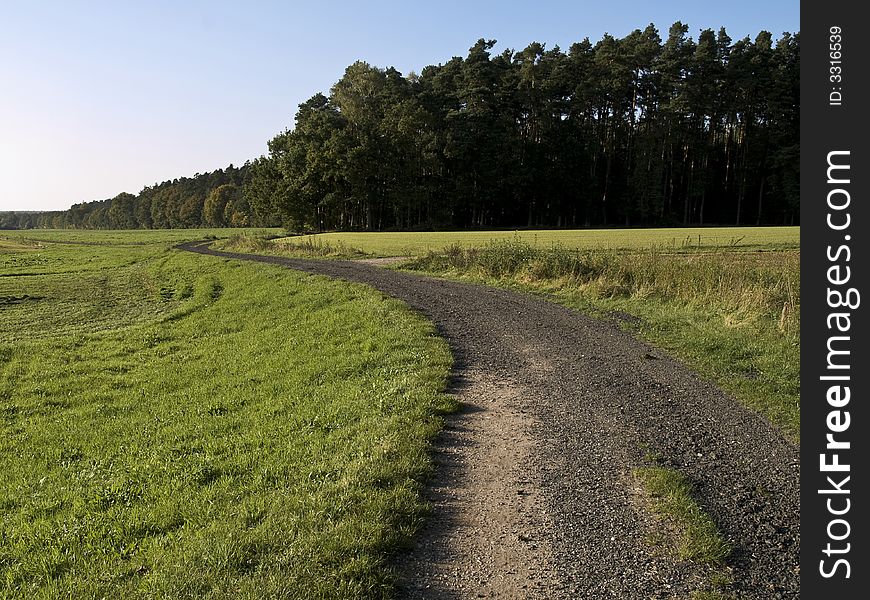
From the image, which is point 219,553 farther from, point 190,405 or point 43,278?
point 43,278

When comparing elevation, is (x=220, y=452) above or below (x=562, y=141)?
below

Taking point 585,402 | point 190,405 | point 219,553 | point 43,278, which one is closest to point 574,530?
point 219,553

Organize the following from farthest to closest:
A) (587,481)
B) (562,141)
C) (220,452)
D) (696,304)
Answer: (562,141) → (696,304) → (220,452) → (587,481)

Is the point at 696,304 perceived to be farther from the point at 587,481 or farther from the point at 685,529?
the point at 685,529

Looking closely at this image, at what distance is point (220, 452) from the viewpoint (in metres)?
7.37

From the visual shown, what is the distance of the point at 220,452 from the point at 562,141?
74040 millimetres

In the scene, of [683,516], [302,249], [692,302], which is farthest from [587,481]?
[302,249]

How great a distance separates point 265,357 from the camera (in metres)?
13.1

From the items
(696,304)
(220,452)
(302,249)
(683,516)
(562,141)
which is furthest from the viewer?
(562,141)

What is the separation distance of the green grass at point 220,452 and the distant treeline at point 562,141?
186ft

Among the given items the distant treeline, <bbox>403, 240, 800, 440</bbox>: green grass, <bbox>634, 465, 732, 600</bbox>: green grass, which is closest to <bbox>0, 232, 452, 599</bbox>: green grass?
<bbox>634, 465, 732, 600</bbox>: green grass

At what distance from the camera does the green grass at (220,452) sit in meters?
4.35

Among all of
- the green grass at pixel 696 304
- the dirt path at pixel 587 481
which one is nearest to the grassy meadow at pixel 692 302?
the green grass at pixel 696 304
